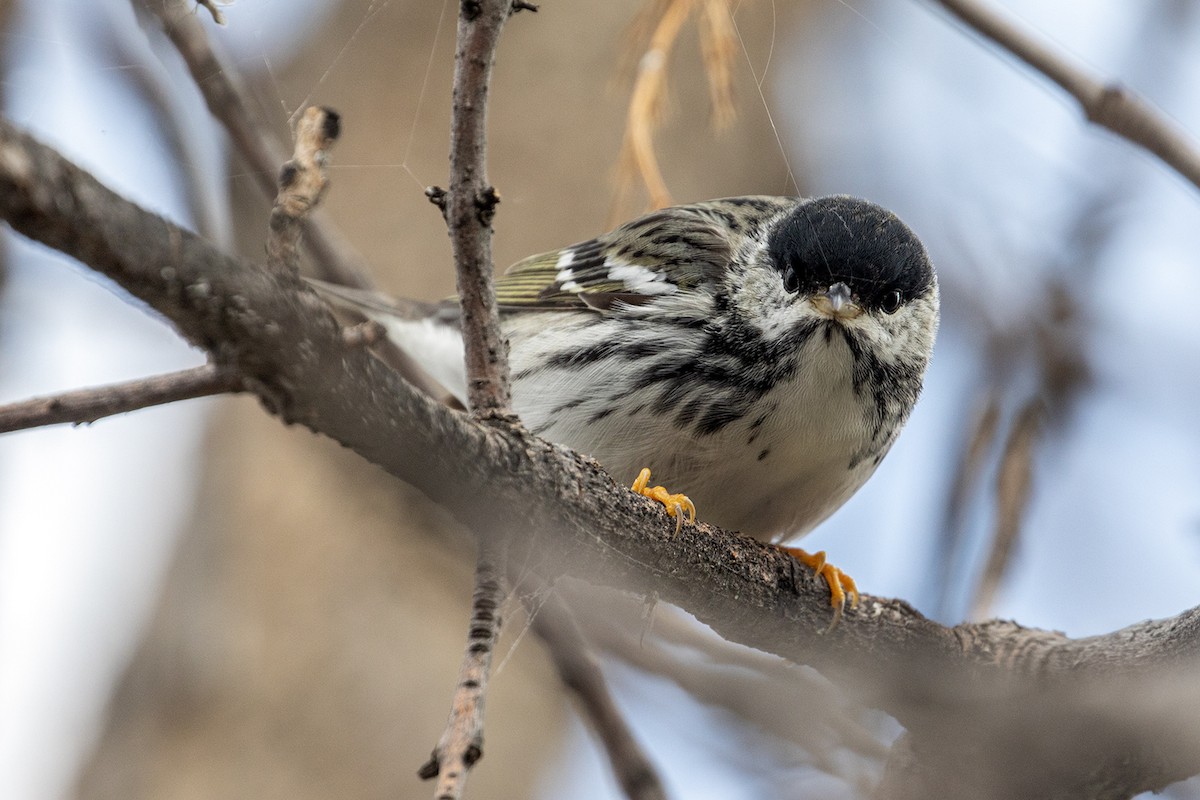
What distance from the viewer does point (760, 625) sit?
293 cm

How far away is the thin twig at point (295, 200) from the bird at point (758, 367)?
1770 mm

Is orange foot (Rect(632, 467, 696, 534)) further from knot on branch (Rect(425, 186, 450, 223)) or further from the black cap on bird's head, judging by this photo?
knot on branch (Rect(425, 186, 450, 223))

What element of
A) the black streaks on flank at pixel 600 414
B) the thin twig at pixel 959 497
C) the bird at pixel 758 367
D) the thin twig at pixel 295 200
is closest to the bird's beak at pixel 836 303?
the bird at pixel 758 367

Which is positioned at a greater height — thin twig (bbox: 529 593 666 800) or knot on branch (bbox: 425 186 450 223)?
knot on branch (bbox: 425 186 450 223)

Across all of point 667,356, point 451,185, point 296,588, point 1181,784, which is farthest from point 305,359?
point 296,588

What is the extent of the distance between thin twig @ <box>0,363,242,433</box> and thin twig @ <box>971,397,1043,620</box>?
266 centimetres

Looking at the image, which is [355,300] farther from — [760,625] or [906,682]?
[906,682]

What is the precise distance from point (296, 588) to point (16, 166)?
480 cm

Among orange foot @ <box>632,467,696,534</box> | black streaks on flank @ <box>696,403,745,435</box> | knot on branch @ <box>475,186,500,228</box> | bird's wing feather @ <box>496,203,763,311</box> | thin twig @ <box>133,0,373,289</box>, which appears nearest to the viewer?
knot on branch @ <box>475,186,500,228</box>

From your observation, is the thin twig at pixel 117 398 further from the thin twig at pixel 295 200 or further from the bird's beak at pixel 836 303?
the bird's beak at pixel 836 303

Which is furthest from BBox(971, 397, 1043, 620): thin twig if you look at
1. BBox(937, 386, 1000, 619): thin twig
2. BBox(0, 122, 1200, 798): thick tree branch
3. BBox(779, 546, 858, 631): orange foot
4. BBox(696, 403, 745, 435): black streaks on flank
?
BBox(696, 403, 745, 435): black streaks on flank

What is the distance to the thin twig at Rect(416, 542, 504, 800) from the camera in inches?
61.5

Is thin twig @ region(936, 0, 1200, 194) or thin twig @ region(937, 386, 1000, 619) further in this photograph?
thin twig @ region(937, 386, 1000, 619)

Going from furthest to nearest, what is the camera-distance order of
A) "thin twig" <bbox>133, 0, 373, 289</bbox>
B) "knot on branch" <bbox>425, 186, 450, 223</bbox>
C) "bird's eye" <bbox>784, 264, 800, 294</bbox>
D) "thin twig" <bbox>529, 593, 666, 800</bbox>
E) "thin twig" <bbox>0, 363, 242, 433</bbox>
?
"bird's eye" <bbox>784, 264, 800, 294</bbox>
"thin twig" <bbox>529, 593, 666, 800</bbox>
"thin twig" <bbox>133, 0, 373, 289</bbox>
"knot on branch" <bbox>425, 186, 450, 223</bbox>
"thin twig" <bbox>0, 363, 242, 433</bbox>
